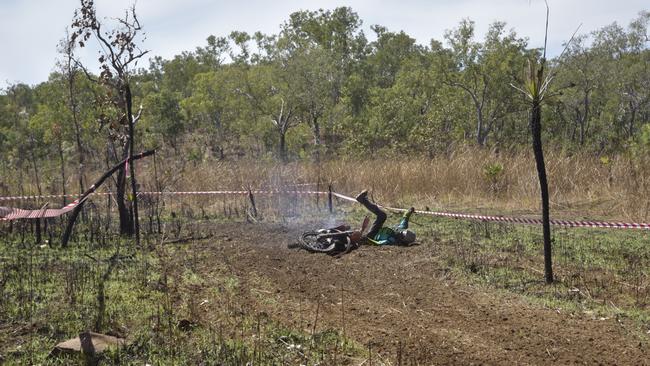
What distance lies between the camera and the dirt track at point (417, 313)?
507 centimetres

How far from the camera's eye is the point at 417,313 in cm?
619

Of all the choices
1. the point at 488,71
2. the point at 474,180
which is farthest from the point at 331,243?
the point at 488,71

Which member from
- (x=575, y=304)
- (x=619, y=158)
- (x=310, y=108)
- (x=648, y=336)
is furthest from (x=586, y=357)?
(x=310, y=108)

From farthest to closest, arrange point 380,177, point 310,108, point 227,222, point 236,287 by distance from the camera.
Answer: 1. point 310,108
2. point 380,177
3. point 227,222
4. point 236,287

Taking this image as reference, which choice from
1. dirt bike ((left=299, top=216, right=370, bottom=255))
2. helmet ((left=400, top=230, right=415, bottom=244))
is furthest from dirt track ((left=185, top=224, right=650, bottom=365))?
helmet ((left=400, top=230, right=415, bottom=244))

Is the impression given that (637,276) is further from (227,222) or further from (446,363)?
A: (227,222)

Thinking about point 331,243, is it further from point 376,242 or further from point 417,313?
point 417,313

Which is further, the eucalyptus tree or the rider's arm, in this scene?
the eucalyptus tree

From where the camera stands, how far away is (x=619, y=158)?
1536 centimetres

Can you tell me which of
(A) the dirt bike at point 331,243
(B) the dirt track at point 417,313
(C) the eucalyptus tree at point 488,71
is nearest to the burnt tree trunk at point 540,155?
(B) the dirt track at point 417,313

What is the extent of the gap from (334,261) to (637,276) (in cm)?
406

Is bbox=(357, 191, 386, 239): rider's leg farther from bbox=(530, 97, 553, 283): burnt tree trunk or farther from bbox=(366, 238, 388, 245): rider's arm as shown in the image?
bbox=(530, 97, 553, 283): burnt tree trunk

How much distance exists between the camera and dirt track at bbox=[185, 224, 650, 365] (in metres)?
5.07

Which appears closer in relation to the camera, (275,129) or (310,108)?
(310,108)
